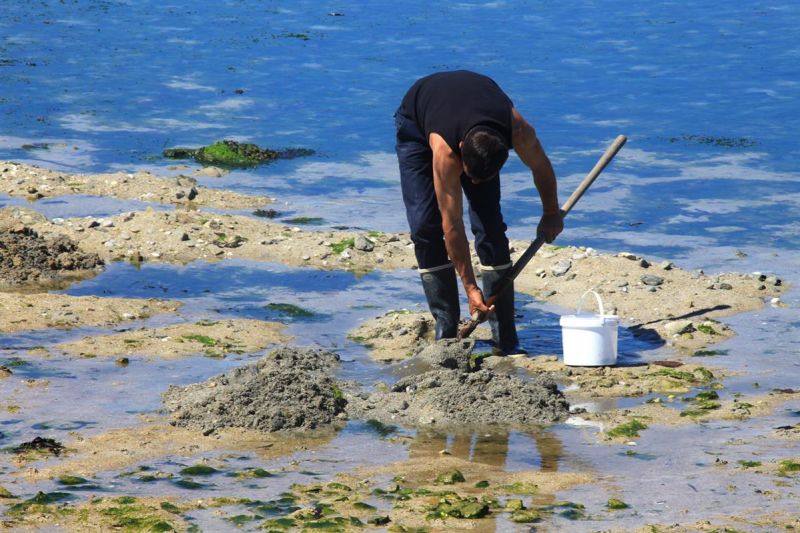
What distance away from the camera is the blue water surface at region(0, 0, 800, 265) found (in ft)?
35.6

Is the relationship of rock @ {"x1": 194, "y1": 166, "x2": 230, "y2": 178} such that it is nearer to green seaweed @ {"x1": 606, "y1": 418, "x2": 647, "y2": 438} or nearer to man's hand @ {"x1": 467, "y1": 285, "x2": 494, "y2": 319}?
man's hand @ {"x1": 467, "y1": 285, "x2": 494, "y2": 319}

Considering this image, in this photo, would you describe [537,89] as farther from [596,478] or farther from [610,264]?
[596,478]

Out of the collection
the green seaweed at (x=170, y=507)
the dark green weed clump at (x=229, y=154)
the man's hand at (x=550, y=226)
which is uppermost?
the dark green weed clump at (x=229, y=154)

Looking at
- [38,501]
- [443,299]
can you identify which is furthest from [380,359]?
[38,501]

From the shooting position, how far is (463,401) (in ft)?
19.8

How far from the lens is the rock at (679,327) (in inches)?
295

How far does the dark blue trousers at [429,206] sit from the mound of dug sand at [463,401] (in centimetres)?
87

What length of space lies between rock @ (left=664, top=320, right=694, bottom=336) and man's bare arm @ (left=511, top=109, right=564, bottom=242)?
3.28ft

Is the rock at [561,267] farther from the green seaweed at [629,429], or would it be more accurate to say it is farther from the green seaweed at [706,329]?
the green seaweed at [629,429]

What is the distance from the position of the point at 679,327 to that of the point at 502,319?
1.13 metres

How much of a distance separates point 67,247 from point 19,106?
629cm

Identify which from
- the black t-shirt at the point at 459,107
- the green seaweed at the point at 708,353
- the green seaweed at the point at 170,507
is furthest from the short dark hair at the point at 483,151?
the green seaweed at the point at 170,507

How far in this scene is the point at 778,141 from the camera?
13031 millimetres

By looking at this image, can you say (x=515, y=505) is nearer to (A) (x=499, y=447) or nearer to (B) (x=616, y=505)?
(B) (x=616, y=505)
